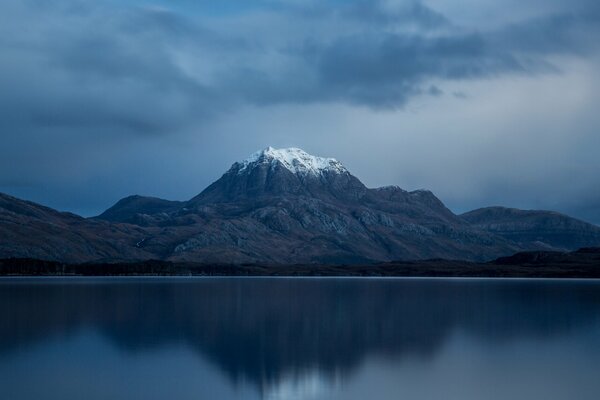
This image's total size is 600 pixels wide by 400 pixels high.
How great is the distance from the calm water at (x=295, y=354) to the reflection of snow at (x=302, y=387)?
0.06m

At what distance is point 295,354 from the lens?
1785 inches

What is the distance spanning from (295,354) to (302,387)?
1094 cm

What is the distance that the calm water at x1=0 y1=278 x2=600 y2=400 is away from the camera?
34.1 meters

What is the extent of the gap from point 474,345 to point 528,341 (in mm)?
5262

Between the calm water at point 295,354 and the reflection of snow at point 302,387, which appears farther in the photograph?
the calm water at point 295,354

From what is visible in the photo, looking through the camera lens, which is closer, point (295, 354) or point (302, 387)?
point (302, 387)

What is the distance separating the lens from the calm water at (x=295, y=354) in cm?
3409

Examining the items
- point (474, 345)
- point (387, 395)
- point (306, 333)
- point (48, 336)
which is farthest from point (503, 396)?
point (48, 336)

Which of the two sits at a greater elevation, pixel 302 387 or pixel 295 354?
pixel 295 354

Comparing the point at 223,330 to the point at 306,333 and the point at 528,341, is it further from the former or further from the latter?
the point at 528,341

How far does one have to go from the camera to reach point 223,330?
59.0m

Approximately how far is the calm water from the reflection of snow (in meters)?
0.06

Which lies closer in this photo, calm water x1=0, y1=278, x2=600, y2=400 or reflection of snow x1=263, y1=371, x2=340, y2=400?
reflection of snow x1=263, y1=371, x2=340, y2=400

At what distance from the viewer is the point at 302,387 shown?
34.4m
